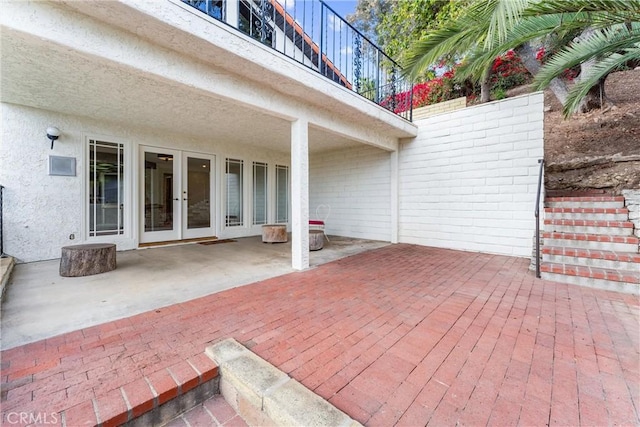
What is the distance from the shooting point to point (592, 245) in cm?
367

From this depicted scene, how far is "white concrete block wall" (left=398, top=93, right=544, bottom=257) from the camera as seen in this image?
4750 mm

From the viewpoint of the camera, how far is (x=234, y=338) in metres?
1.99

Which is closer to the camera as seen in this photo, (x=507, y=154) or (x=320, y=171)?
(x=507, y=154)

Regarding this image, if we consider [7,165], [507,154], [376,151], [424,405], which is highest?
[376,151]

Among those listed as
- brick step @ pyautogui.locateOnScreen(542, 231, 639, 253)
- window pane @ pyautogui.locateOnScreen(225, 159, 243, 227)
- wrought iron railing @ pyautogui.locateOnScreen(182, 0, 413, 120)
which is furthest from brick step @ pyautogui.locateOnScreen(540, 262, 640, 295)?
window pane @ pyautogui.locateOnScreen(225, 159, 243, 227)

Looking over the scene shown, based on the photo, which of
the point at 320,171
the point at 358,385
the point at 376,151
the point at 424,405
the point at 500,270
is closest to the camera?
the point at 424,405

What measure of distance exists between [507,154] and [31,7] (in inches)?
252

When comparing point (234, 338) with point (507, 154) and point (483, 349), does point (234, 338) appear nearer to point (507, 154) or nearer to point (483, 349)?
point (483, 349)

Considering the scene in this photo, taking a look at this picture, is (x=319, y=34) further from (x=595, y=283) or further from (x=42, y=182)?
(x=42, y=182)

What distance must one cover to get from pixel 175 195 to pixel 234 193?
148 cm

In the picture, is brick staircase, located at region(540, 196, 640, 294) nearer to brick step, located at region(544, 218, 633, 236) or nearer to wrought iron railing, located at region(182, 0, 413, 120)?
brick step, located at region(544, 218, 633, 236)

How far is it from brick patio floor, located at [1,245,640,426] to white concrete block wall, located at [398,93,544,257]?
6.90ft

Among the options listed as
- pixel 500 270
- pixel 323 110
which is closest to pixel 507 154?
pixel 500 270

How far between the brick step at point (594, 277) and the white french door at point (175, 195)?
6692mm
